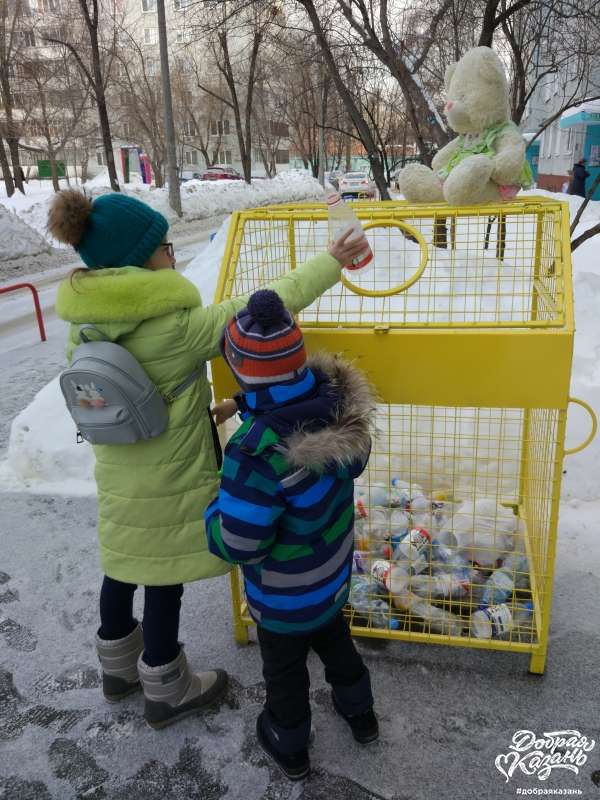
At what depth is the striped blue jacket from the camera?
160cm

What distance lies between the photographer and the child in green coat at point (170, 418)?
180 cm

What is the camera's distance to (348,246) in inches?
77.7

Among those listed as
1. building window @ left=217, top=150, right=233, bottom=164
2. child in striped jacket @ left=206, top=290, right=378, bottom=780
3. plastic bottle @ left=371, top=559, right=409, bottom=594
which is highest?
building window @ left=217, top=150, right=233, bottom=164

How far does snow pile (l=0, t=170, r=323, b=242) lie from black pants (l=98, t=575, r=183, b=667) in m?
16.7

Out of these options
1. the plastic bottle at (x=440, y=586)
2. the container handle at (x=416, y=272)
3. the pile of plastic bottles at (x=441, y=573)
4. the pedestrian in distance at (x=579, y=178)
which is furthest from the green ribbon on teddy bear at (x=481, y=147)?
the pedestrian in distance at (x=579, y=178)

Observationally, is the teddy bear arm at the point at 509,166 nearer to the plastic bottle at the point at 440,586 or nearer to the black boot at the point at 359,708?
the plastic bottle at the point at 440,586

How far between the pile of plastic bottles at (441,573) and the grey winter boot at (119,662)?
88 centimetres

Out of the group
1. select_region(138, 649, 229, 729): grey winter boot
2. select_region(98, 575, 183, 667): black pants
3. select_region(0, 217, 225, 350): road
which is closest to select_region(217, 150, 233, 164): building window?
select_region(0, 217, 225, 350): road

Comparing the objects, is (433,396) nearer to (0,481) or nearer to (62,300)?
(62,300)

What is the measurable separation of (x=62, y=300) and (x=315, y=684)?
5.35 ft

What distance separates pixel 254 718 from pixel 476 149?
3193mm

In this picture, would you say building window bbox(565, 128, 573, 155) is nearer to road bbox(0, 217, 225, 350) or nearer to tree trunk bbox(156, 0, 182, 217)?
tree trunk bbox(156, 0, 182, 217)

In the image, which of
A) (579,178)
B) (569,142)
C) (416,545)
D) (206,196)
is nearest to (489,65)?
(416,545)

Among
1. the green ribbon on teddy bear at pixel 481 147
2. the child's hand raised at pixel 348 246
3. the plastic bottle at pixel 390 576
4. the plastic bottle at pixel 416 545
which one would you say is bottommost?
the plastic bottle at pixel 390 576
